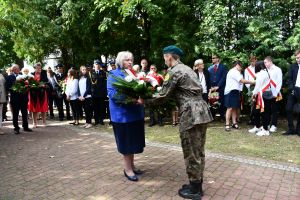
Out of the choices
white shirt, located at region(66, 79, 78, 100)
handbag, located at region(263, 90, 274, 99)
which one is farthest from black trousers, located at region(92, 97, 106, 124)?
handbag, located at region(263, 90, 274, 99)

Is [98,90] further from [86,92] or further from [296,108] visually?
[296,108]

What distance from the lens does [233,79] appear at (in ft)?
31.7

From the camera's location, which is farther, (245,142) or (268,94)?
(268,94)

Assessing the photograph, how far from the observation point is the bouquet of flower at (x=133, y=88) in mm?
5238

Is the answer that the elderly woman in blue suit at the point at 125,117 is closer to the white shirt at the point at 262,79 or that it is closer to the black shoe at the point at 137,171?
→ the black shoe at the point at 137,171

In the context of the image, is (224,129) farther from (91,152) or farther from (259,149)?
(91,152)

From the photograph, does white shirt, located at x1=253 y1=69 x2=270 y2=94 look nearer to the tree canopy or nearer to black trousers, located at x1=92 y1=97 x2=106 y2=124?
the tree canopy

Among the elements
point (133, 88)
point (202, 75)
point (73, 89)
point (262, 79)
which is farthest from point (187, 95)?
point (73, 89)

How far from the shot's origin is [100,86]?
36.9 ft

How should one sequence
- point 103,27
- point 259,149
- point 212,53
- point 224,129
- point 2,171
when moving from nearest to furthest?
point 2,171 → point 259,149 → point 224,129 → point 212,53 → point 103,27

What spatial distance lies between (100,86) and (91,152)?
384cm

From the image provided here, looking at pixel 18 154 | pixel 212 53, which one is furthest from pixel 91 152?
pixel 212 53

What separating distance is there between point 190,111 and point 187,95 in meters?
0.23

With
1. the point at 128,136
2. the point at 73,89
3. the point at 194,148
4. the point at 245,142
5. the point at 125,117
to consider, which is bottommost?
the point at 245,142
